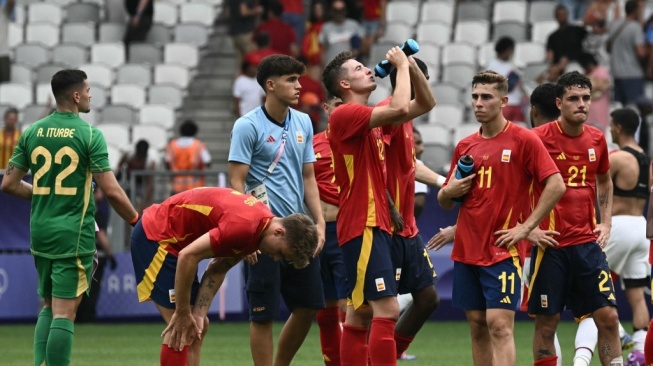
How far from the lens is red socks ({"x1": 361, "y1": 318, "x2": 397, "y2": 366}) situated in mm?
9750

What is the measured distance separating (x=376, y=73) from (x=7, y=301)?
963cm

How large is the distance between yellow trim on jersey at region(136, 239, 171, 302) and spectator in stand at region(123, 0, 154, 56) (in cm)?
1441

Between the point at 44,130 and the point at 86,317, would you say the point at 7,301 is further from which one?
the point at 44,130

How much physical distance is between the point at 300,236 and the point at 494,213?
194 centimetres

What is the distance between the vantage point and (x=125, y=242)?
1820 centimetres

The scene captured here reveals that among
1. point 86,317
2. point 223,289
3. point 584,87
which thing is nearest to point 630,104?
point 223,289

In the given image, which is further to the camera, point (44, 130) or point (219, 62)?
point (219, 62)

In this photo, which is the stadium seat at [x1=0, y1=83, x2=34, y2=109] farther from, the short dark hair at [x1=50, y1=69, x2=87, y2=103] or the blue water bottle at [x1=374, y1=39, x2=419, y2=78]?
the blue water bottle at [x1=374, y1=39, x2=419, y2=78]

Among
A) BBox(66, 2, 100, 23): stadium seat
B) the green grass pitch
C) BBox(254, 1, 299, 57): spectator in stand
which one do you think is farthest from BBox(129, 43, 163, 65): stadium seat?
the green grass pitch

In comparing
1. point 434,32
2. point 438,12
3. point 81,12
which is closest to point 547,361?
point 434,32

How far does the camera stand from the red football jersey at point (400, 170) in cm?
1022

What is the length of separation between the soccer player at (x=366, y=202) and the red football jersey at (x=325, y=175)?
1.95 m

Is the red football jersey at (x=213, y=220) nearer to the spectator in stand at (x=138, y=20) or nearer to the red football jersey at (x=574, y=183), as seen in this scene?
the red football jersey at (x=574, y=183)

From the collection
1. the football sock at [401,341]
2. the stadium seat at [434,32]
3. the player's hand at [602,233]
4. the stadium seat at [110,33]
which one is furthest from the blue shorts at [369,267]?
the stadium seat at [110,33]
